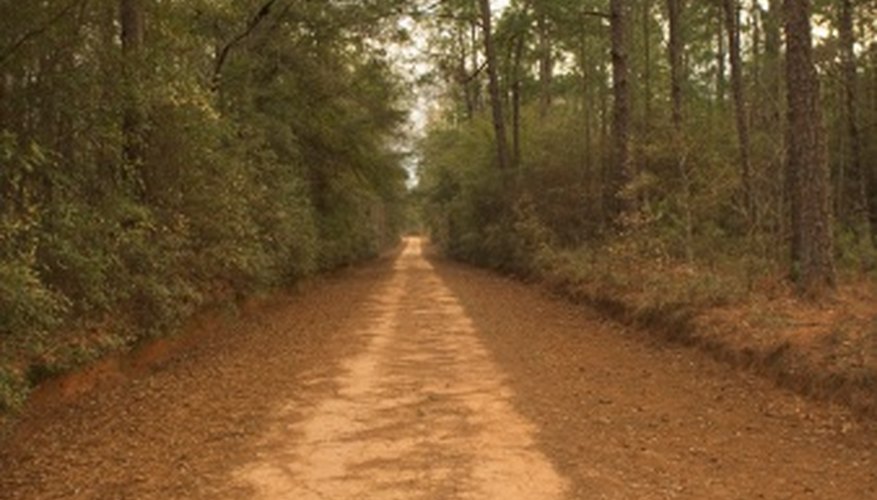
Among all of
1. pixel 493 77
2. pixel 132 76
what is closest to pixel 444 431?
pixel 132 76

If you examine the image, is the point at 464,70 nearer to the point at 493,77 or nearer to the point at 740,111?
the point at 493,77

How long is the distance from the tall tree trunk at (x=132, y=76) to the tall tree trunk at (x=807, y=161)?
9129mm

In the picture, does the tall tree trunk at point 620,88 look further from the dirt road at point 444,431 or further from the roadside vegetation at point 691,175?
the dirt road at point 444,431

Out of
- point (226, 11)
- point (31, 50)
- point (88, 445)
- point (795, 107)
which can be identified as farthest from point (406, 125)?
point (88, 445)

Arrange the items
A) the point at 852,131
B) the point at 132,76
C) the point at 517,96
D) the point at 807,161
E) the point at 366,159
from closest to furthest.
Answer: the point at 132,76 → the point at 807,161 → the point at 852,131 → the point at 366,159 → the point at 517,96

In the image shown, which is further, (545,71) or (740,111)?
(545,71)

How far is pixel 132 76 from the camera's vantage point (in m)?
10.5

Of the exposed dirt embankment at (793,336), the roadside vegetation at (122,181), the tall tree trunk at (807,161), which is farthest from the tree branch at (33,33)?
the tall tree trunk at (807,161)

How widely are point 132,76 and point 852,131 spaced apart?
2337 cm

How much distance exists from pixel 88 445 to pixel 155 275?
385 cm

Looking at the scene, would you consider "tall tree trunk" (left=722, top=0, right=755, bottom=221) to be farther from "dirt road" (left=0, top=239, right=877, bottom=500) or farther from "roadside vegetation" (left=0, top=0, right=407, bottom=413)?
"roadside vegetation" (left=0, top=0, right=407, bottom=413)

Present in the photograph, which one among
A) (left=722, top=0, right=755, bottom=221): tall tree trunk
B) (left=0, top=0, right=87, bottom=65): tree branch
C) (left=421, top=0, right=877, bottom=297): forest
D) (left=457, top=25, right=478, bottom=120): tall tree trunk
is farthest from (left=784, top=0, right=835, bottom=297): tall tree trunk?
(left=457, top=25, right=478, bottom=120): tall tree trunk

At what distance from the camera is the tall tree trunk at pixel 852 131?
23.5m

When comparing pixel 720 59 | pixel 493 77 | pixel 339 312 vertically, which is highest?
pixel 720 59
